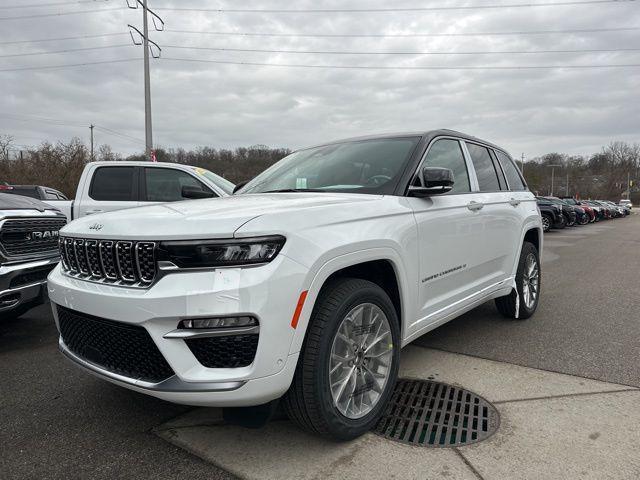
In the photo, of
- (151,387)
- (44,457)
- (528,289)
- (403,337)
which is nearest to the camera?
(151,387)

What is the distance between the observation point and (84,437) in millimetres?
2623

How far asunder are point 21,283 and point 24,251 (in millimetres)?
402

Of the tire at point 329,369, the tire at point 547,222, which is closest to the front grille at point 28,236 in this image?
the tire at point 329,369

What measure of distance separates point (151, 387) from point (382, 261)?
1.43 m

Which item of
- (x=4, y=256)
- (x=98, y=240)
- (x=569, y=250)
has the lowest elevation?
(x=569, y=250)

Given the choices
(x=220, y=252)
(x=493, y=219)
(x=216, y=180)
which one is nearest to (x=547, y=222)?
(x=216, y=180)

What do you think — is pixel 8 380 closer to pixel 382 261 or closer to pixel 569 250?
pixel 382 261

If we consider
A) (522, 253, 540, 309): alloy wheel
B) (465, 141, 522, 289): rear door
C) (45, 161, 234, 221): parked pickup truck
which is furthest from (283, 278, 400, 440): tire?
(45, 161, 234, 221): parked pickup truck

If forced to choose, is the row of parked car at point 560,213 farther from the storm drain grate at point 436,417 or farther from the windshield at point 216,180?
the storm drain grate at point 436,417

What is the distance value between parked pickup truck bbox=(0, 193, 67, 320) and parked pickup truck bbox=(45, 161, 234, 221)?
1721mm

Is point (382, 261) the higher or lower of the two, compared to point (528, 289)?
higher

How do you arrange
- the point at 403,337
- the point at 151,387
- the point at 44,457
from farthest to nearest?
the point at 403,337 < the point at 44,457 < the point at 151,387

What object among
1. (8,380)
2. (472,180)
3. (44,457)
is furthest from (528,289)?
(8,380)

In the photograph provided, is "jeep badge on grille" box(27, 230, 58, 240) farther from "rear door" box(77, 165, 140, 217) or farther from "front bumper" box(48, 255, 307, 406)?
"front bumper" box(48, 255, 307, 406)
